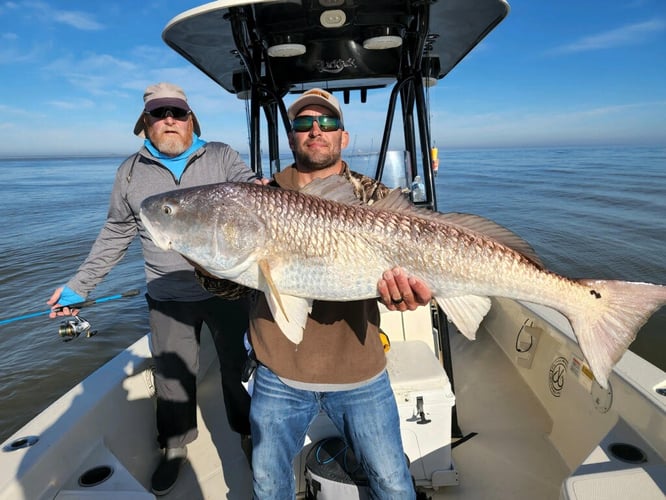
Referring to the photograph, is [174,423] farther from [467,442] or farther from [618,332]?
[618,332]

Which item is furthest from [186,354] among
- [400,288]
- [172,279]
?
[400,288]

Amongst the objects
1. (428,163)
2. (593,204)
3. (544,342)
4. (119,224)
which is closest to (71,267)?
(119,224)

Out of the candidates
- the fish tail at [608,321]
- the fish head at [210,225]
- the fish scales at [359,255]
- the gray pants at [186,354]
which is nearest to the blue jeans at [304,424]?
the fish scales at [359,255]

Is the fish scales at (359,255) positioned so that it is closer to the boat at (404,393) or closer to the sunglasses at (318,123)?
the sunglasses at (318,123)

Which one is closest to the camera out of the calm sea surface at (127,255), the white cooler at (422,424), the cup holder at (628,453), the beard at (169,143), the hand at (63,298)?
the cup holder at (628,453)

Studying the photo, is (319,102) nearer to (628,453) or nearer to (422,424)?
(422,424)

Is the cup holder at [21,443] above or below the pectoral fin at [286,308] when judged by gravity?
below

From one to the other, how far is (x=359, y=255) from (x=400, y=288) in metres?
0.29

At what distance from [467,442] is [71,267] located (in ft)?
41.9

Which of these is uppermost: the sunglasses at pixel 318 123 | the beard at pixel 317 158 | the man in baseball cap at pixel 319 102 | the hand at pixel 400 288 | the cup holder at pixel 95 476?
the man in baseball cap at pixel 319 102

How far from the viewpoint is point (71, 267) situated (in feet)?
41.3

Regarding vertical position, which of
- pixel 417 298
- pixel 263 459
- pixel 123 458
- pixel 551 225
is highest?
pixel 417 298

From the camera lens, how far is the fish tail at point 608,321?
215 centimetres

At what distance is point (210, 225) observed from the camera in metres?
2.29
